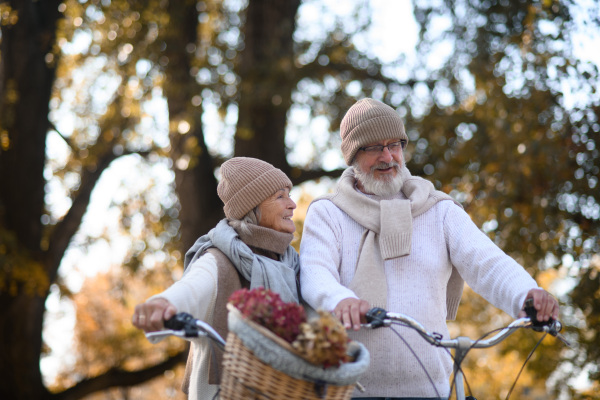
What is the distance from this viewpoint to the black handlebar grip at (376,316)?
2785mm

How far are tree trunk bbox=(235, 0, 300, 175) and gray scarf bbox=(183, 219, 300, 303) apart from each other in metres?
6.36

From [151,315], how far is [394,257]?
47.1 inches

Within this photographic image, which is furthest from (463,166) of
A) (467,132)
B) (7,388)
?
(7,388)

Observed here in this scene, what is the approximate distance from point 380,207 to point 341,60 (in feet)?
26.8

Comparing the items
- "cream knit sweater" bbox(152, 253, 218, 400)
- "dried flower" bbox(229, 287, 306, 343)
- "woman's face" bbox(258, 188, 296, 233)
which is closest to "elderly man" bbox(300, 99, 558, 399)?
"woman's face" bbox(258, 188, 296, 233)

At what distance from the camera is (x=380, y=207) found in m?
3.51

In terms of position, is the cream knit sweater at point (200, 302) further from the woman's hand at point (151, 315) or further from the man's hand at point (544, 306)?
the man's hand at point (544, 306)

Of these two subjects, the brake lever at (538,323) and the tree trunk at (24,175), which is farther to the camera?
the tree trunk at (24,175)

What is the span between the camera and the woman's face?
3.62 meters

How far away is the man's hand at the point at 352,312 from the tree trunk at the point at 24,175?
8.34m

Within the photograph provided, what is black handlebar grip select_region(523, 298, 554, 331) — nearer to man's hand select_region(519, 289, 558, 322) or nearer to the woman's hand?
man's hand select_region(519, 289, 558, 322)

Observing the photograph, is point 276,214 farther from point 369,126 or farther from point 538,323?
point 538,323

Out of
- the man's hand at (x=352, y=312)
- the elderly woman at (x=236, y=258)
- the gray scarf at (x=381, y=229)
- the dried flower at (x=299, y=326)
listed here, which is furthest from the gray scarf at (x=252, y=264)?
the dried flower at (x=299, y=326)

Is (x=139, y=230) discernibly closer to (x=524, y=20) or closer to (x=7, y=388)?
(x=7, y=388)
